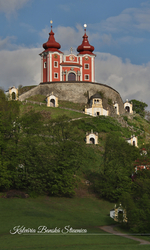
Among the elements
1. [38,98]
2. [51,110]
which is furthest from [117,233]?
[38,98]

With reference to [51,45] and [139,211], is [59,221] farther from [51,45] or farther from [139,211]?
[51,45]

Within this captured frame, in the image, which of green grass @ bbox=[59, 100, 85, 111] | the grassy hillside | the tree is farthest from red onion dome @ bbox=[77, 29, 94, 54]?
the grassy hillside

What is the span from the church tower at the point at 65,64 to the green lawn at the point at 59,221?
53.8 m

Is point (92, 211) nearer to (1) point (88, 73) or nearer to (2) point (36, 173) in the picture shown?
(2) point (36, 173)

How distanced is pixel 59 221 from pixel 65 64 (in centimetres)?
6569

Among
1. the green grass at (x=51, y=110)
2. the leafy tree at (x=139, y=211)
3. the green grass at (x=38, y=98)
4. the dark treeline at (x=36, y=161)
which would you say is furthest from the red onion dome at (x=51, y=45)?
the leafy tree at (x=139, y=211)

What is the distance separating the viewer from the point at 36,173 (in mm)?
47031

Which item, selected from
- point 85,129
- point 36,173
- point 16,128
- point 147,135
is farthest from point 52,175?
point 147,135

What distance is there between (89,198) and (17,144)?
12.5 metres

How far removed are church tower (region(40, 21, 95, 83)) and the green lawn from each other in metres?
53.8

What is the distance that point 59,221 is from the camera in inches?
1390

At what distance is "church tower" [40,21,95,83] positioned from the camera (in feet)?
312

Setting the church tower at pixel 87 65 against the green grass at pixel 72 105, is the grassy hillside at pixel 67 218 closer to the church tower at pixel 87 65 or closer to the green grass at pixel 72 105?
the green grass at pixel 72 105

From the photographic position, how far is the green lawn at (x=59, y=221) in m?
26.7
